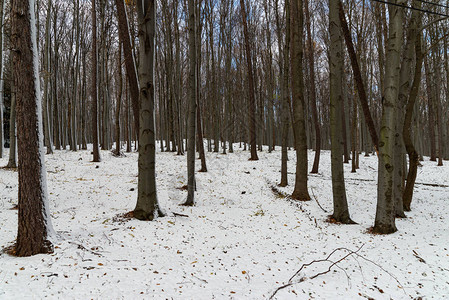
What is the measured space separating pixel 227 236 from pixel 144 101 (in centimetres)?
322

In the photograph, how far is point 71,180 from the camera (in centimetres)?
764

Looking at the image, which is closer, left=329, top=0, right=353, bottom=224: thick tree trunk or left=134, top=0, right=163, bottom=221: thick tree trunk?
left=134, top=0, right=163, bottom=221: thick tree trunk

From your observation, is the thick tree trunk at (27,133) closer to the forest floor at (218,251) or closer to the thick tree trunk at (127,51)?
the forest floor at (218,251)

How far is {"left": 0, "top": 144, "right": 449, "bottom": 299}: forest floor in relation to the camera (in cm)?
268

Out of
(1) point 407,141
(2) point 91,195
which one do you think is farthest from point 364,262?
(2) point 91,195

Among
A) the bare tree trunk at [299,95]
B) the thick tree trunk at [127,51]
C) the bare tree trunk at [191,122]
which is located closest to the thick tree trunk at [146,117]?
the thick tree trunk at [127,51]

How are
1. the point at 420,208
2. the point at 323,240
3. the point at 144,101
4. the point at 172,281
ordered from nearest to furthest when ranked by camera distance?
the point at 172,281 → the point at 323,240 → the point at 144,101 → the point at 420,208

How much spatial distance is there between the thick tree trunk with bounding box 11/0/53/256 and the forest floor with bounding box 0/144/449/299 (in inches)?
10.8

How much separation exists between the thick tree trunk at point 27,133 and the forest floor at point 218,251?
10.8 inches

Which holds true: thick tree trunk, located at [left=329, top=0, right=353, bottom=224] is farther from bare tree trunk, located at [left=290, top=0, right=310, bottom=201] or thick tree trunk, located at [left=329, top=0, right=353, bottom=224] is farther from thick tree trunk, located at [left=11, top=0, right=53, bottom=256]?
thick tree trunk, located at [left=11, top=0, right=53, bottom=256]

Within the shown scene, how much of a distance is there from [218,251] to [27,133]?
320cm

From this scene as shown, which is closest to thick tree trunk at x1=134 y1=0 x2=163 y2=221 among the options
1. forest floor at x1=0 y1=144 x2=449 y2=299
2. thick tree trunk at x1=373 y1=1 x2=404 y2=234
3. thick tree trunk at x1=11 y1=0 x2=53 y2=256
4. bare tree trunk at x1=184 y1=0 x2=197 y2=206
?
forest floor at x1=0 y1=144 x2=449 y2=299

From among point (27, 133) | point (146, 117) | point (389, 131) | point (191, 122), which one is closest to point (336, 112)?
point (389, 131)

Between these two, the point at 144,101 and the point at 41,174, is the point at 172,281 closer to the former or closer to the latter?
the point at 41,174
